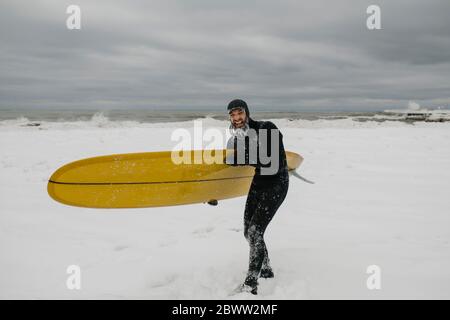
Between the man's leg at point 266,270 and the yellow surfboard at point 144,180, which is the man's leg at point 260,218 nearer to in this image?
the man's leg at point 266,270

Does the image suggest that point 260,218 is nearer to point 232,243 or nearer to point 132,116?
point 232,243

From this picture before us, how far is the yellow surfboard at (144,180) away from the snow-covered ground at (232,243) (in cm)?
67

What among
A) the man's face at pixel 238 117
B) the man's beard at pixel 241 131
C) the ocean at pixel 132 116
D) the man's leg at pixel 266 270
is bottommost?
the man's leg at pixel 266 270

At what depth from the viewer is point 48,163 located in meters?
9.81

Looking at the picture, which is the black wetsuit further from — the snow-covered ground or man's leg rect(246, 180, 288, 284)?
the snow-covered ground

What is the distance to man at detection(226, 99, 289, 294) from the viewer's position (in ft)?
10.8

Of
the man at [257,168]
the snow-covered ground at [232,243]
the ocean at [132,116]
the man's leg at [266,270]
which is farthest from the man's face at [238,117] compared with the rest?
the ocean at [132,116]

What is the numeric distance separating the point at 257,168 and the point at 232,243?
5.96 ft

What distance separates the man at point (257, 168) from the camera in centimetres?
328

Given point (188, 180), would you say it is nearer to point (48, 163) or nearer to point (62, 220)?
point (62, 220)

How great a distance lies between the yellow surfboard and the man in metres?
1.02

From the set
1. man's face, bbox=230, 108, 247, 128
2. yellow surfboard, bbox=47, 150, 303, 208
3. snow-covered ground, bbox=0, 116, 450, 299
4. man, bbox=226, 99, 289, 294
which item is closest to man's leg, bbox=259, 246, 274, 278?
snow-covered ground, bbox=0, 116, 450, 299
